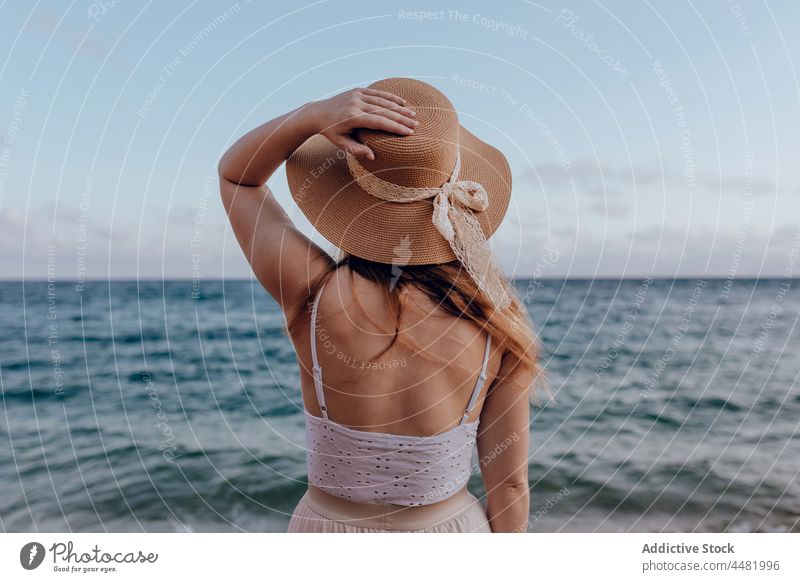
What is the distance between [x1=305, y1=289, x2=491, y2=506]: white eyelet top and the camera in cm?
144

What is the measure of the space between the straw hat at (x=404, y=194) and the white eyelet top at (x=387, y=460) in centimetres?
23

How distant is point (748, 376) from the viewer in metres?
9.08

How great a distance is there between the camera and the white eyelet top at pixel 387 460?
1.44 metres

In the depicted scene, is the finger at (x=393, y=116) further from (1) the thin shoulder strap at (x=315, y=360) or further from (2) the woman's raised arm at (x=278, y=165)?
(1) the thin shoulder strap at (x=315, y=360)

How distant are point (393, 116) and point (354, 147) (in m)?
0.10

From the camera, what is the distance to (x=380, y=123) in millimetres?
1326

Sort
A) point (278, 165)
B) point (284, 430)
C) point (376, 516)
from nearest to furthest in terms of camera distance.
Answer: point (278, 165)
point (376, 516)
point (284, 430)

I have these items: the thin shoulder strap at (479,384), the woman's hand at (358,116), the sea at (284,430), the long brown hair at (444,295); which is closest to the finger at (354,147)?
the woman's hand at (358,116)

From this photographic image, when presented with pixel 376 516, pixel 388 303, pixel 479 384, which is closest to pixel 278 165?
pixel 388 303

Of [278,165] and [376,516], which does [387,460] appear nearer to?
[376,516]

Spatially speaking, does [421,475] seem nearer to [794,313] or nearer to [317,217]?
[317,217]

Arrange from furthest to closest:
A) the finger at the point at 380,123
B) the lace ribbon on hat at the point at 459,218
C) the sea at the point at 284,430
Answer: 1. the sea at the point at 284,430
2. the lace ribbon on hat at the point at 459,218
3. the finger at the point at 380,123

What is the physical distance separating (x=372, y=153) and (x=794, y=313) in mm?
18438

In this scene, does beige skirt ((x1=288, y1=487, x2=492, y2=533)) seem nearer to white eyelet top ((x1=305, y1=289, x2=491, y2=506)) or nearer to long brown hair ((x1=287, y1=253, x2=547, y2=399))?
white eyelet top ((x1=305, y1=289, x2=491, y2=506))
